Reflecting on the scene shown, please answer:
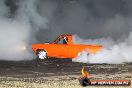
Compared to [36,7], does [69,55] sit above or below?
below

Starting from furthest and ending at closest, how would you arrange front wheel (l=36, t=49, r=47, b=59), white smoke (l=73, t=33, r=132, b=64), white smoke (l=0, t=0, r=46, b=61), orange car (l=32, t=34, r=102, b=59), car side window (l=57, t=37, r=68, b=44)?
white smoke (l=0, t=0, r=46, b=61), front wheel (l=36, t=49, r=47, b=59), car side window (l=57, t=37, r=68, b=44), orange car (l=32, t=34, r=102, b=59), white smoke (l=73, t=33, r=132, b=64)

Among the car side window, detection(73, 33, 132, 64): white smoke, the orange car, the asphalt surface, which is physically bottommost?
the asphalt surface

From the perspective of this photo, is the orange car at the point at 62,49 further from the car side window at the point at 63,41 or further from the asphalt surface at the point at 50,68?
the asphalt surface at the point at 50,68

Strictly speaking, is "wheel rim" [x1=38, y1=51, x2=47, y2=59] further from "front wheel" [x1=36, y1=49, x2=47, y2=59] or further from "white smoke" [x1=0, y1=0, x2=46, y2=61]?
"white smoke" [x1=0, y1=0, x2=46, y2=61]

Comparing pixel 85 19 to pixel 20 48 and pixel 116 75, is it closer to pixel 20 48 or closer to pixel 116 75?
pixel 20 48

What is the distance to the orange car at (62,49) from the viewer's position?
30188mm

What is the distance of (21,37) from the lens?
38031 millimetres

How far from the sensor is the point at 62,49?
30.6 metres

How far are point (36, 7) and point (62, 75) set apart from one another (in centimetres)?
2307

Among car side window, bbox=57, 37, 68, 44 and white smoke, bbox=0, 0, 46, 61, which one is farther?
white smoke, bbox=0, 0, 46, 61

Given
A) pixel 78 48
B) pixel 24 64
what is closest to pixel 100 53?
pixel 78 48

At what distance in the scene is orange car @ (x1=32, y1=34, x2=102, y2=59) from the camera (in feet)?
99.0

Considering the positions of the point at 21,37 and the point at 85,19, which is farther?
the point at 85,19

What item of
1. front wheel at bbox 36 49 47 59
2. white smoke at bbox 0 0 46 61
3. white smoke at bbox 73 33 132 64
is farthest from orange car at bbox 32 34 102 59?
white smoke at bbox 0 0 46 61
